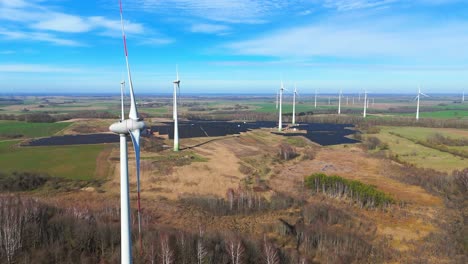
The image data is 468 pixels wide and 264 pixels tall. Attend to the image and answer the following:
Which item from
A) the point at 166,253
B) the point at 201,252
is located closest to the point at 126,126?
the point at 166,253

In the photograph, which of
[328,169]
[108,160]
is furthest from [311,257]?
[108,160]

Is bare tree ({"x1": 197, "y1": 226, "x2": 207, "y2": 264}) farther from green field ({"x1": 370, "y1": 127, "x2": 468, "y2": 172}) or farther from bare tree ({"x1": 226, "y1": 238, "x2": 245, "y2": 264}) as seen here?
green field ({"x1": 370, "y1": 127, "x2": 468, "y2": 172})

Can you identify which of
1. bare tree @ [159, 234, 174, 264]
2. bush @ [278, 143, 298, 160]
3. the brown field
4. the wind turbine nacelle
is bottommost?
the brown field

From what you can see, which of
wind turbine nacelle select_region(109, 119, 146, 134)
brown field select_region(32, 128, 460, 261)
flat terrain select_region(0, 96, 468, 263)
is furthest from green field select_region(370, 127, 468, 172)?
wind turbine nacelle select_region(109, 119, 146, 134)

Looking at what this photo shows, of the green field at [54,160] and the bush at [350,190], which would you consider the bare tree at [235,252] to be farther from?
the green field at [54,160]

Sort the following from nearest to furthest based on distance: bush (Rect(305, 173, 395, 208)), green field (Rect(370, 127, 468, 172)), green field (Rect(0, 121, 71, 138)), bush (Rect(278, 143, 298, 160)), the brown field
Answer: the brown field
bush (Rect(305, 173, 395, 208))
green field (Rect(370, 127, 468, 172))
bush (Rect(278, 143, 298, 160))
green field (Rect(0, 121, 71, 138))

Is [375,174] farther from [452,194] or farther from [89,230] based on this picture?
[89,230]

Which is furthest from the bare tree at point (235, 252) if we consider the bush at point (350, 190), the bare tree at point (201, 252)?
the bush at point (350, 190)

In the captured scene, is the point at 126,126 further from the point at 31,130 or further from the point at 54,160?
the point at 31,130
